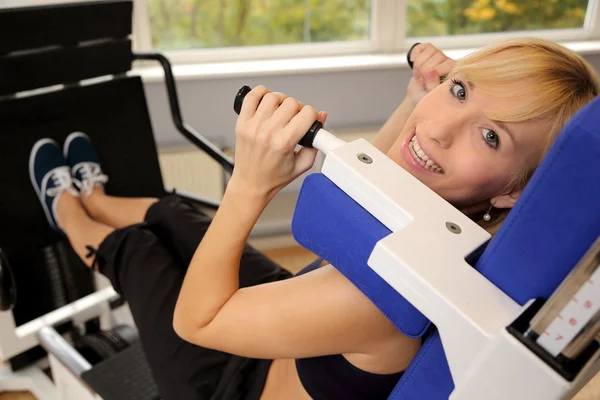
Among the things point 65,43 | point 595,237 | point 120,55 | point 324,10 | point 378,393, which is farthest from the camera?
point 324,10

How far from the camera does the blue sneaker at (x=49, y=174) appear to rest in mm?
1480

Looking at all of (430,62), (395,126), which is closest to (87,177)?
(395,126)

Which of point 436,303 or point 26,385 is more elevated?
point 436,303

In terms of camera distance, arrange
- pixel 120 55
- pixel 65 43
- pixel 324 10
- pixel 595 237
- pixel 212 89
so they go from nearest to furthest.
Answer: pixel 595 237
pixel 65 43
pixel 120 55
pixel 212 89
pixel 324 10

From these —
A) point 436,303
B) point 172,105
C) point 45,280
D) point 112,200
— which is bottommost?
point 45,280

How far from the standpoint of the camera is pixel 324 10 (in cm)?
268

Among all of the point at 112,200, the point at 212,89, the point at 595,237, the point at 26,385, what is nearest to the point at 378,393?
the point at 595,237

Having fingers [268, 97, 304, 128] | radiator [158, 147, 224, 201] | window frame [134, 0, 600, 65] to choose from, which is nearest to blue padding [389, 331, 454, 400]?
fingers [268, 97, 304, 128]

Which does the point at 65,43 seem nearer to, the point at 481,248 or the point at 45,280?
the point at 45,280

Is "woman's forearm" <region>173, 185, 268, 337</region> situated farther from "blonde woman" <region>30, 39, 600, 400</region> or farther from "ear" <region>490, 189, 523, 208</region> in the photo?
"ear" <region>490, 189, 523, 208</region>

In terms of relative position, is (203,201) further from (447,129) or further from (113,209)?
(447,129)

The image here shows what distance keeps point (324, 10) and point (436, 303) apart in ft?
7.77

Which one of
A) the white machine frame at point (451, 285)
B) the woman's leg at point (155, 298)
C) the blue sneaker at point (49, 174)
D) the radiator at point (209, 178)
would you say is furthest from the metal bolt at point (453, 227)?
the radiator at point (209, 178)

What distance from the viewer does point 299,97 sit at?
250 cm
